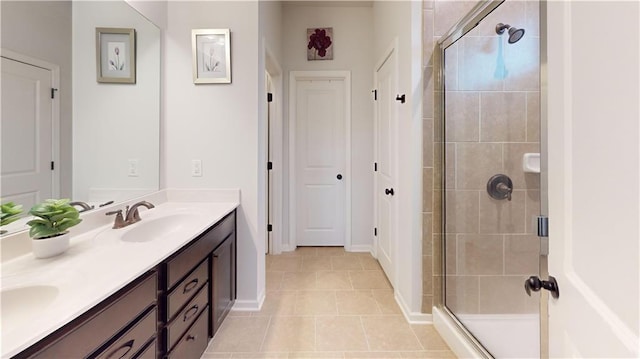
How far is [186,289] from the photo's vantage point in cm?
139

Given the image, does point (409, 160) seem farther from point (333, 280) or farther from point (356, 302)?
point (333, 280)

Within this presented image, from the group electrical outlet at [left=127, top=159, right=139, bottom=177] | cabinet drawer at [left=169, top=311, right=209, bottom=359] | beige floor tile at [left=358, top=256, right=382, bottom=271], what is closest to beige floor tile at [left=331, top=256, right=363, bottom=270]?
beige floor tile at [left=358, top=256, right=382, bottom=271]

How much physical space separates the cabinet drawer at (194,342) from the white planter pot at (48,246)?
62cm

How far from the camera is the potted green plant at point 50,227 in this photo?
107cm

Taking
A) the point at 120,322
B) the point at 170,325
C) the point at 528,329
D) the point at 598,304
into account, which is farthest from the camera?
the point at 528,329

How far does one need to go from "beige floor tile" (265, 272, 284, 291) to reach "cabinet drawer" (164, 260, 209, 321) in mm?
1058

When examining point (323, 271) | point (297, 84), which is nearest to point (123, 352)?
point (323, 271)

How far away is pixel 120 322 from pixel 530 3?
229 centimetres

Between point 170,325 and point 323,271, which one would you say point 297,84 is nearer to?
point 323,271

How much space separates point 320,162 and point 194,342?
2.49 meters

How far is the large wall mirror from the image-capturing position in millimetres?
1106

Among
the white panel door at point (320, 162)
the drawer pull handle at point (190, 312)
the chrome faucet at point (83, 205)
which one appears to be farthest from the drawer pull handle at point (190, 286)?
the white panel door at point (320, 162)

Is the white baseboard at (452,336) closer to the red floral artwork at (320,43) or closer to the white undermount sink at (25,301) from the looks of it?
the white undermount sink at (25,301)

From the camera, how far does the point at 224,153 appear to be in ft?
7.14
